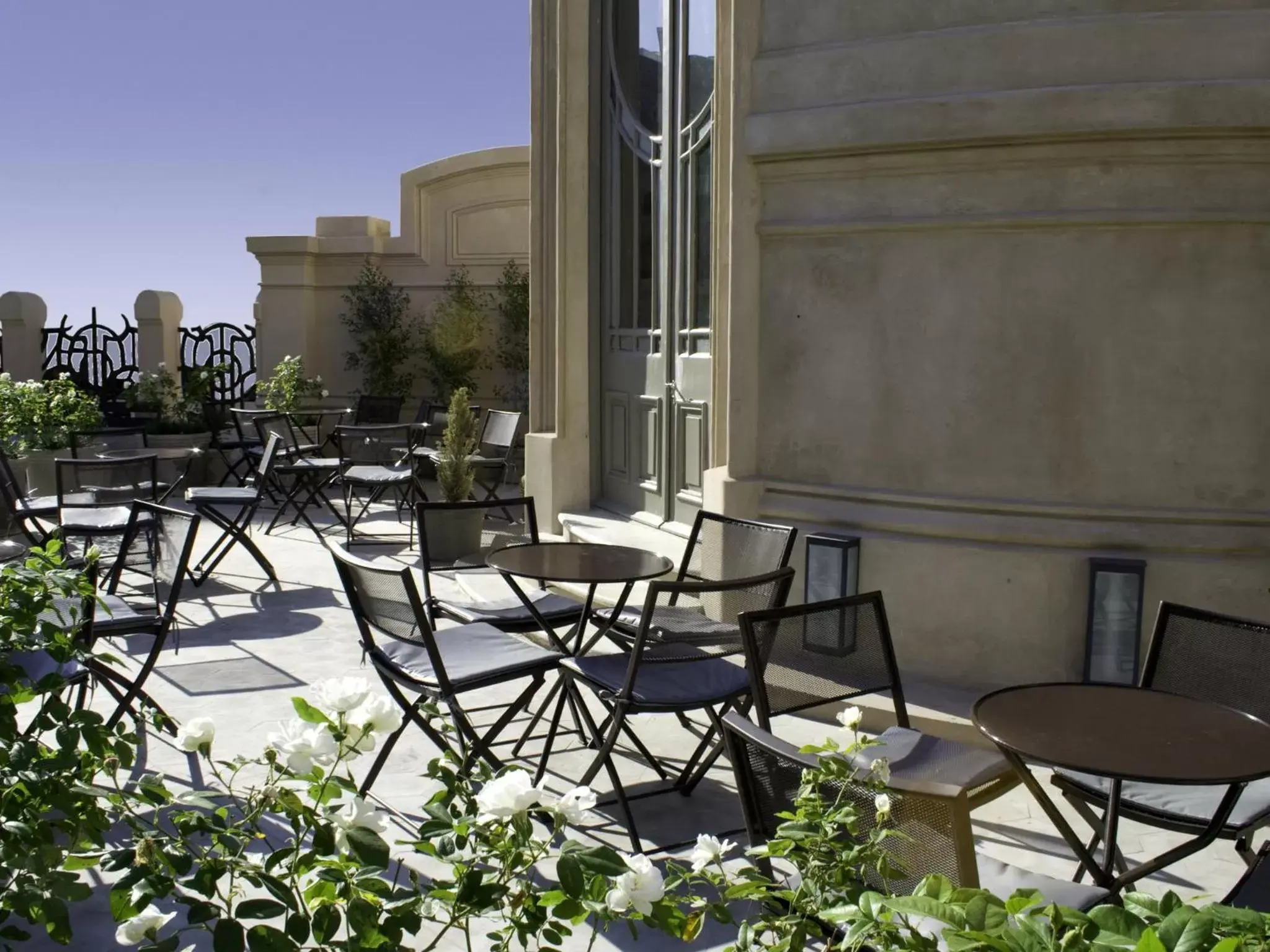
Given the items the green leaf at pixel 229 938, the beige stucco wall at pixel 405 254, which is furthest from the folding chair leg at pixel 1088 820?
the beige stucco wall at pixel 405 254

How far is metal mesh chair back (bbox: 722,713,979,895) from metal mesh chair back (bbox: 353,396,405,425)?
37.6 feet

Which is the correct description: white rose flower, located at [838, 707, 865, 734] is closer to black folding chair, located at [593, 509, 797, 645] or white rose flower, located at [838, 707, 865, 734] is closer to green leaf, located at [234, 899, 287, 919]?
green leaf, located at [234, 899, 287, 919]

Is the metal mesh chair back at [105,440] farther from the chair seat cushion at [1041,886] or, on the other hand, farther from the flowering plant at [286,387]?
the chair seat cushion at [1041,886]

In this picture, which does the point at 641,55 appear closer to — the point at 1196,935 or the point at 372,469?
the point at 372,469

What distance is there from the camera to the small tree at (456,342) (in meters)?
14.3

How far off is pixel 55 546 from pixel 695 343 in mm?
5308

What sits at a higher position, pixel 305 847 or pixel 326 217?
pixel 326 217

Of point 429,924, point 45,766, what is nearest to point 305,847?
point 429,924

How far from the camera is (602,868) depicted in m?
1.69

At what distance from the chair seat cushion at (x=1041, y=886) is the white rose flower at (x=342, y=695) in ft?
4.38

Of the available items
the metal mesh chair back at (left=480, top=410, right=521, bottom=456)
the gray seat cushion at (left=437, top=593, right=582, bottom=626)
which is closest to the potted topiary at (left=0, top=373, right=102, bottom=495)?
the metal mesh chair back at (left=480, top=410, right=521, bottom=456)

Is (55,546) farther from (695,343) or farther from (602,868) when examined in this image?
(695,343)

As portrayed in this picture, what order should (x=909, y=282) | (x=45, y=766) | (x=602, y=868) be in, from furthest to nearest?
(x=909, y=282) → (x=45, y=766) → (x=602, y=868)

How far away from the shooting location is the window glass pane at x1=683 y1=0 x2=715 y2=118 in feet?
25.4
